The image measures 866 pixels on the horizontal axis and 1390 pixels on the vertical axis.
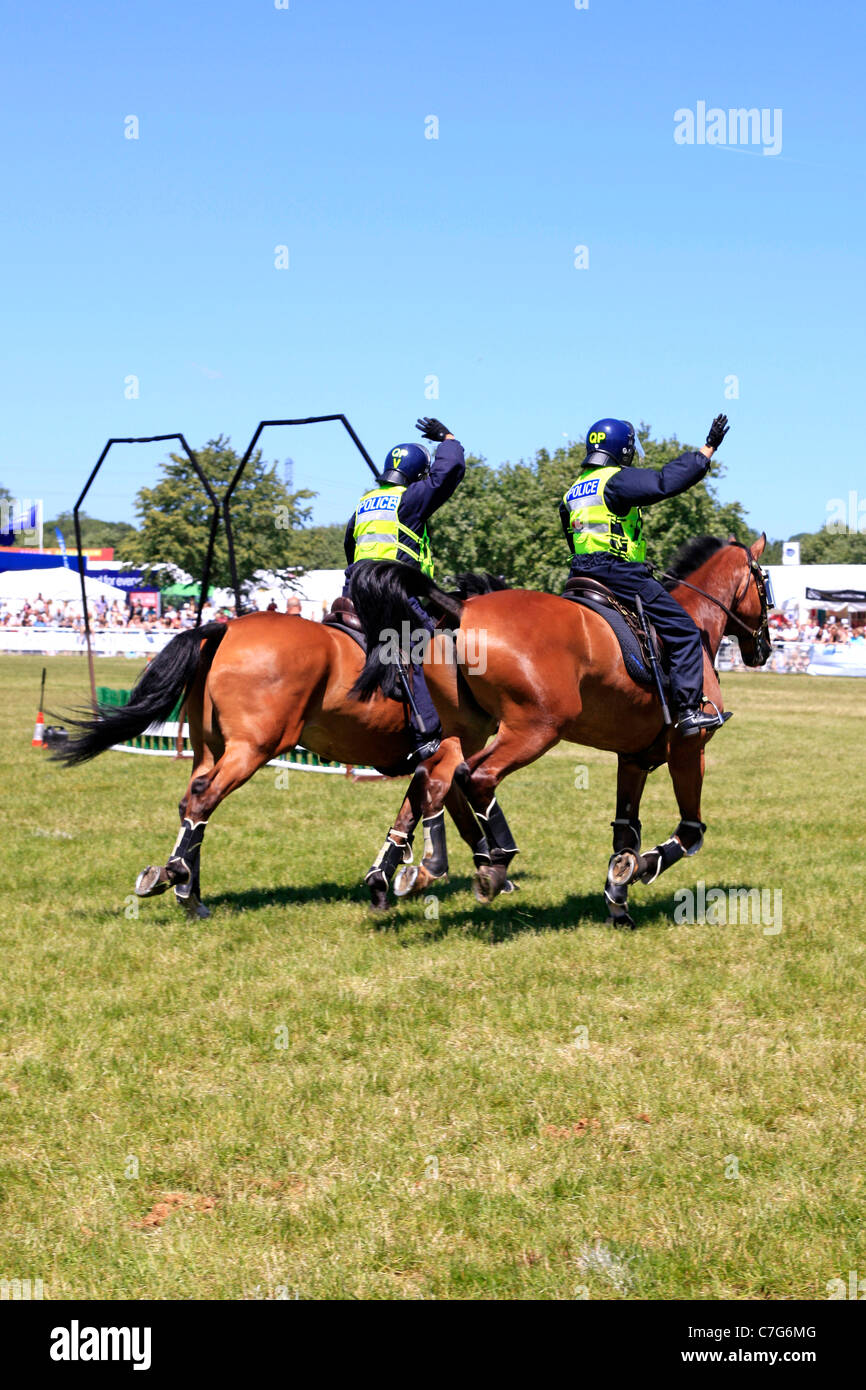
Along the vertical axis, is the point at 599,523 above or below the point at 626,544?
above

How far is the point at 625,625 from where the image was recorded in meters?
7.89

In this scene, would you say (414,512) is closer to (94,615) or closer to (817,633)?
(817,633)

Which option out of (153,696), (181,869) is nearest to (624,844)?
(181,869)

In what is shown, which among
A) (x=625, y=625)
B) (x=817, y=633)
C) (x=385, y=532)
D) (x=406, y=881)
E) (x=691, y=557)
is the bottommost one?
(x=817, y=633)

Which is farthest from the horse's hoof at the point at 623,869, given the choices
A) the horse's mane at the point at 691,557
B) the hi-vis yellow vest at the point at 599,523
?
the horse's mane at the point at 691,557

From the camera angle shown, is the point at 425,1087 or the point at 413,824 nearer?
the point at 425,1087

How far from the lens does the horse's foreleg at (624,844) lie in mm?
7723

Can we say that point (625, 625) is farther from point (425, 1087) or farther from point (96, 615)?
point (96, 615)

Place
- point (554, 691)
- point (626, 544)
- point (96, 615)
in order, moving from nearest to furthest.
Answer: point (554, 691) → point (626, 544) → point (96, 615)

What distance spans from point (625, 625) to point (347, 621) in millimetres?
1926

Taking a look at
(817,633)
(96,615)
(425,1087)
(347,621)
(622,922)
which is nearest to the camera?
(425,1087)

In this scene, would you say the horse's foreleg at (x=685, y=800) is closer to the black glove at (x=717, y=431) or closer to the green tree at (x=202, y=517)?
the black glove at (x=717, y=431)

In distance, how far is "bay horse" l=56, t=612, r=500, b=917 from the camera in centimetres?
778

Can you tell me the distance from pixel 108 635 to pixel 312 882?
40650mm
